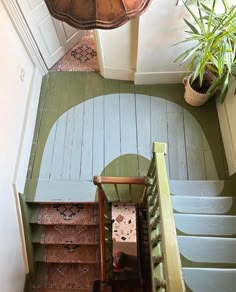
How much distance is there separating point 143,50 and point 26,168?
1725 millimetres

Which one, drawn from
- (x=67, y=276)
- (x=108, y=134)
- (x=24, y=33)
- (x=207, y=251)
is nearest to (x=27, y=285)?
(x=67, y=276)

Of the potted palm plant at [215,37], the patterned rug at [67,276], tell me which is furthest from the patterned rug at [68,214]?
the potted palm plant at [215,37]

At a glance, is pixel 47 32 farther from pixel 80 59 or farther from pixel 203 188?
pixel 203 188

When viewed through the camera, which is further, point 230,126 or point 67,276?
point 67,276

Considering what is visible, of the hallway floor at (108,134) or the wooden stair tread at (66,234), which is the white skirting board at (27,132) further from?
the wooden stair tread at (66,234)

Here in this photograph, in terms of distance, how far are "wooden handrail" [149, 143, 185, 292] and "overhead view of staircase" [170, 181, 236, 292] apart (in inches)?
21.8

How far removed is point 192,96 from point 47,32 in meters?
1.81

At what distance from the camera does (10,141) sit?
8.27 ft

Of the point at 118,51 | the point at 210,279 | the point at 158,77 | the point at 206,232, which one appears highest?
the point at 118,51

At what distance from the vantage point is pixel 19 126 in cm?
276

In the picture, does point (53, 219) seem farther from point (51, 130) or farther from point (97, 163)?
point (51, 130)

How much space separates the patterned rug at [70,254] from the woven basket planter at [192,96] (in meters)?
1.89

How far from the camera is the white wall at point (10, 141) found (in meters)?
2.35

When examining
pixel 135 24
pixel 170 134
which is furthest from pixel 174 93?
pixel 135 24
